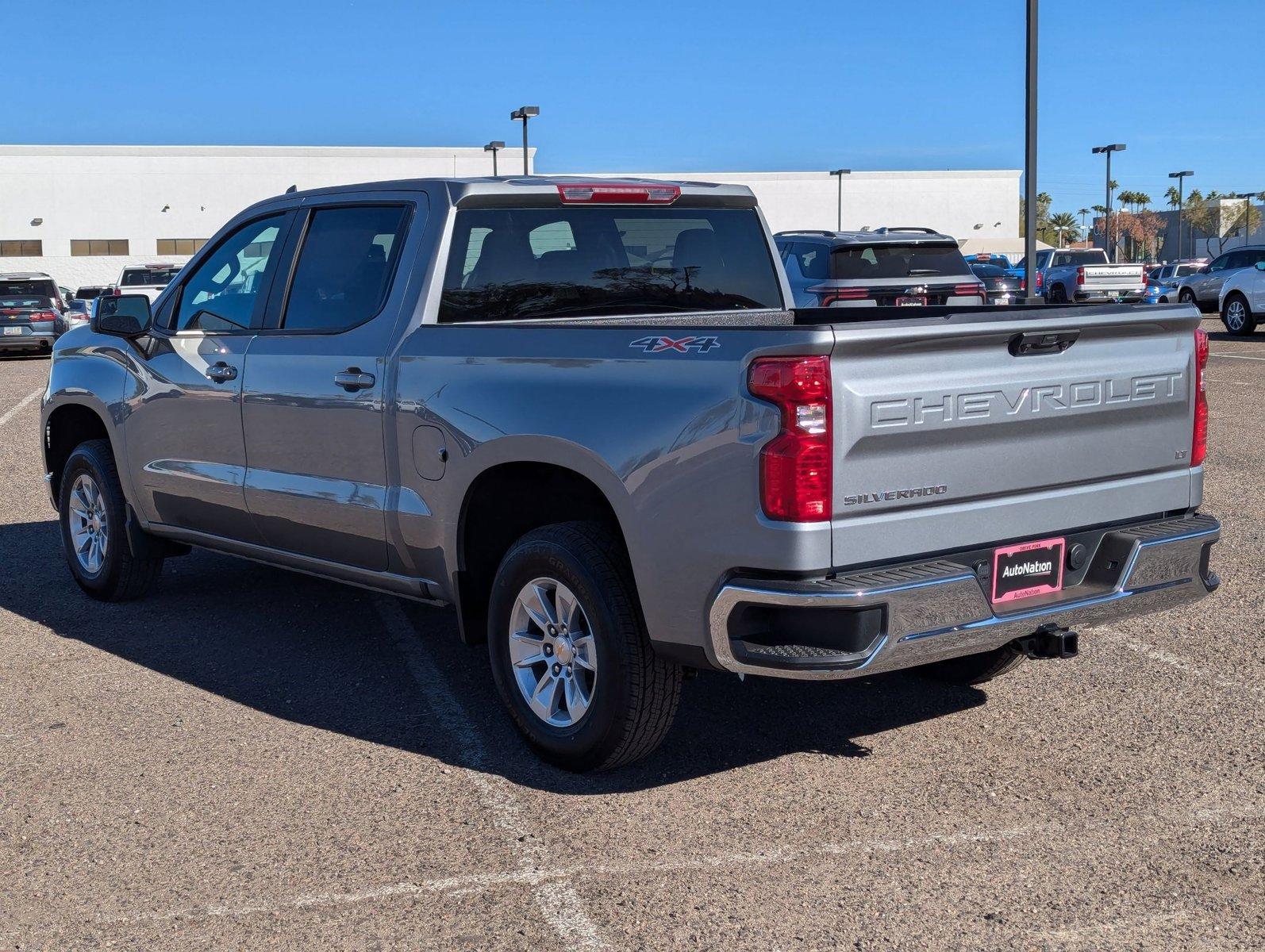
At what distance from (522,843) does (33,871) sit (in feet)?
4.47

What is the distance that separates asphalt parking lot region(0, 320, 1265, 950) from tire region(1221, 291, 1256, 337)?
21.4 meters

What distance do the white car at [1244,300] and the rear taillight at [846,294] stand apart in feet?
35.6

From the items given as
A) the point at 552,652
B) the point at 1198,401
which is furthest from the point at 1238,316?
the point at 552,652

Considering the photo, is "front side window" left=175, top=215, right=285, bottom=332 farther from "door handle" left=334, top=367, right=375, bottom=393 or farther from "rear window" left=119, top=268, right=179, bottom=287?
"rear window" left=119, top=268, right=179, bottom=287

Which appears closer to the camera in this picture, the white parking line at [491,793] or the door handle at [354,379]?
the white parking line at [491,793]

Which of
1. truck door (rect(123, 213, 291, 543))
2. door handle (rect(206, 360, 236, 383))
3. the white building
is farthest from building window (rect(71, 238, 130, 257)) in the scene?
door handle (rect(206, 360, 236, 383))

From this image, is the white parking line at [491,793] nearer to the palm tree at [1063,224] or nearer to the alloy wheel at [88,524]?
the alloy wheel at [88,524]

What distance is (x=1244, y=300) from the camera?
2612 centimetres

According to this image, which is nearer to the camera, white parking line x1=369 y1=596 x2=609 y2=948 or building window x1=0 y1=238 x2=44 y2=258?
white parking line x1=369 y1=596 x2=609 y2=948

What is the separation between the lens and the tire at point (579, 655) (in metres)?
4.46

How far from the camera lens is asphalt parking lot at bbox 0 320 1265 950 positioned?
3.68m

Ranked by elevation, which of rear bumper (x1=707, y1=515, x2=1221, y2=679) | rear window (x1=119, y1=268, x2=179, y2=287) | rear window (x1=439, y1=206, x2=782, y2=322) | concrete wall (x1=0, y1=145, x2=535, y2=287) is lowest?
rear bumper (x1=707, y1=515, x2=1221, y2=679)

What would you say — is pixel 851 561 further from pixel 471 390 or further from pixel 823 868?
pixel 471 390

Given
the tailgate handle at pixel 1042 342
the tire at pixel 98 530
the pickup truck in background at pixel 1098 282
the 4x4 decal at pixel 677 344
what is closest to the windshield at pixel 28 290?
the pickup truck in background at pixel 1098 282
